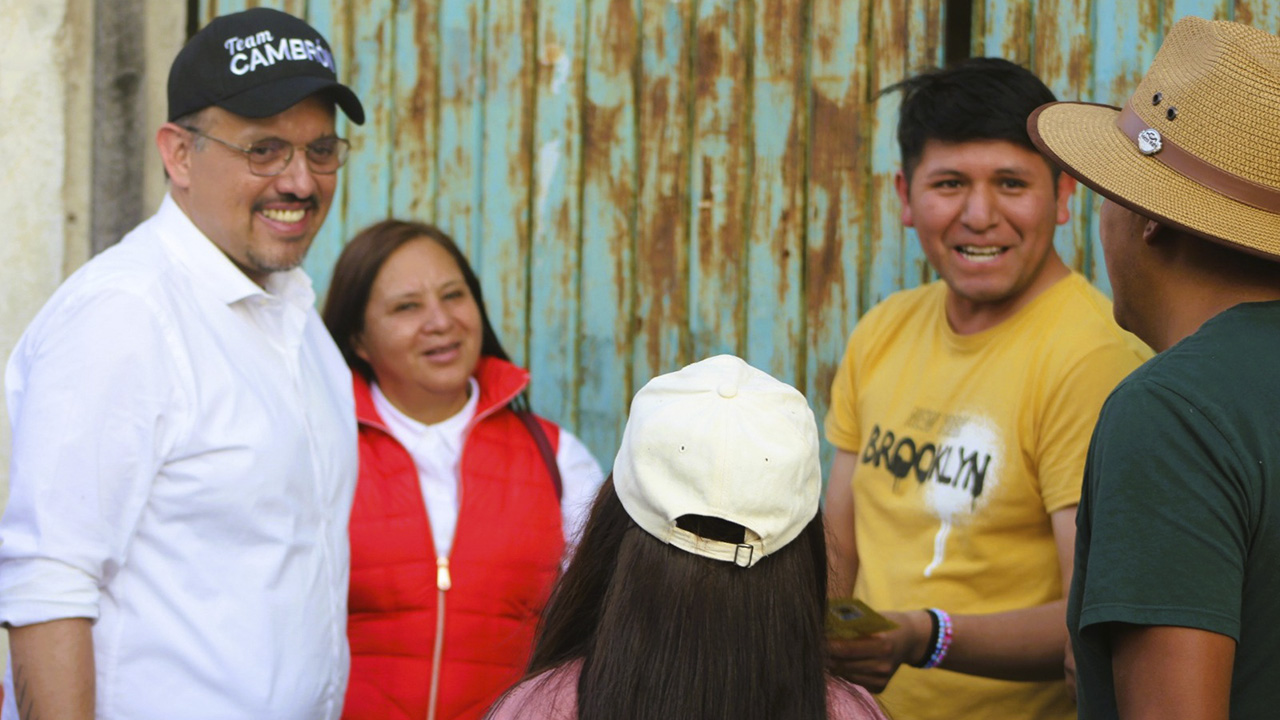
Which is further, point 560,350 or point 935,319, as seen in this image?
point 560,350

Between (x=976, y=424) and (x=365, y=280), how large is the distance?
155cm

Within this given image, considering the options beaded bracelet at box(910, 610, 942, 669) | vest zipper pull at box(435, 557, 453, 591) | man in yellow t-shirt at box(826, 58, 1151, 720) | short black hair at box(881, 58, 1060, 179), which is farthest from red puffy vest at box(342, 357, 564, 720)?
short black hair at box(881, 58, 1060, 179)

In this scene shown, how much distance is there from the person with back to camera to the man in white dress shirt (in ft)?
2.58

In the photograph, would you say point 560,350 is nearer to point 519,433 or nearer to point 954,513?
point 519,433

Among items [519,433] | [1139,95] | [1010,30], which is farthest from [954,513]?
[1010,30]

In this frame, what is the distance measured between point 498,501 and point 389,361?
48 cm

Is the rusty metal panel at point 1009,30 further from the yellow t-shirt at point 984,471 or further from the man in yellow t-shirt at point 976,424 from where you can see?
the yellow t-shirt at point 984,471

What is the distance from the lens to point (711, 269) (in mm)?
3176

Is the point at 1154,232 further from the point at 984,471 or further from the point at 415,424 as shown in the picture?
the point at 415,424

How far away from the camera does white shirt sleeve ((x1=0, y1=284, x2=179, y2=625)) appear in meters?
1.88

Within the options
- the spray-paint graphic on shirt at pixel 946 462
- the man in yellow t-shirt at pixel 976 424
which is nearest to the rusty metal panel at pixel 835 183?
the man in yellow t-shirt at pixel 976 424

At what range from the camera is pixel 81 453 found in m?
1.90

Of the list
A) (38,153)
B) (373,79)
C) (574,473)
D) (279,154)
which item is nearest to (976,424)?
(574,473)

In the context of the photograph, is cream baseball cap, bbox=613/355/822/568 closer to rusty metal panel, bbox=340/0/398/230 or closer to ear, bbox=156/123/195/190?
ear, bbox=156/123/195/190
